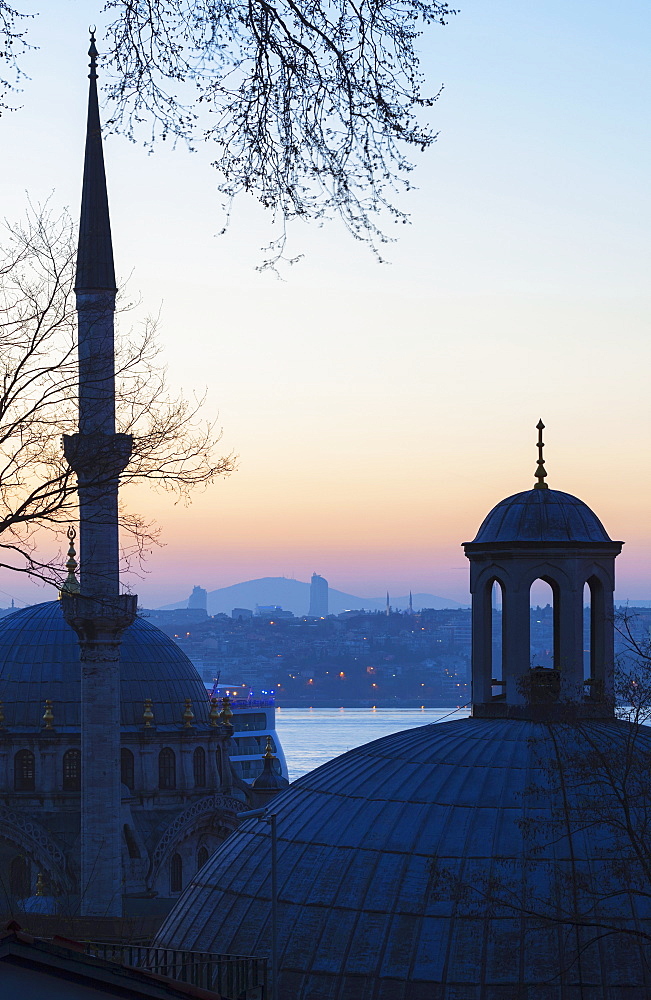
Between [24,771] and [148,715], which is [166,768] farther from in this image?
[24,771]

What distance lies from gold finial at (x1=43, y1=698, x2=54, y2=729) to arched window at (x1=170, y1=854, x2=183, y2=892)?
235 inches

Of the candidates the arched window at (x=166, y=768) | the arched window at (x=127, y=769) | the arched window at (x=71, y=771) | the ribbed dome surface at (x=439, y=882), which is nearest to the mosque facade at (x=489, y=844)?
the ribbed dome surface at (x=439, y=882)

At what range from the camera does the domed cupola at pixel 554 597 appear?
Answer: 22875 millimetres

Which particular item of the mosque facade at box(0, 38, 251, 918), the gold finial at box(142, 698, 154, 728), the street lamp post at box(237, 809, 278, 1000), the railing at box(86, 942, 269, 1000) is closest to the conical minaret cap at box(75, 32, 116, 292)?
the mosque facade at box(0, 38, 251, 918)

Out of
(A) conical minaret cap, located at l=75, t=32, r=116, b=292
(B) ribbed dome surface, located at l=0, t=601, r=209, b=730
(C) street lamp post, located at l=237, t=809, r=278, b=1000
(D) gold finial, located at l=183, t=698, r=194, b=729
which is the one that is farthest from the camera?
(D) gold finial, located at l=183, t=698, r=194, b=729

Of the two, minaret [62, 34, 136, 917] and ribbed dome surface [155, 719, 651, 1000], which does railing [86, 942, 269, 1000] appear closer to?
ribbed dome surface [155, 719, 651, 1000]

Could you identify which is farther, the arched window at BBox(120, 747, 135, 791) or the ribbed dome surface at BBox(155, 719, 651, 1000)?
the arched window at BBox(120, 747, 135, 791)

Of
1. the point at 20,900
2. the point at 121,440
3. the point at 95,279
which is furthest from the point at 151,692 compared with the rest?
the point at 121,440

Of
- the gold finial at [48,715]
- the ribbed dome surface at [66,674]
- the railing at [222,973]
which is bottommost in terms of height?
the railing at [222,973]

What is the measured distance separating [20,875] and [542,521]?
29908 millimetres

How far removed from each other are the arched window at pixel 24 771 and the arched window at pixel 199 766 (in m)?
5.98

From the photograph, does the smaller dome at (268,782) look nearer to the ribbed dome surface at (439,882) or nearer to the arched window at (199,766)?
the arched window at (199,766)

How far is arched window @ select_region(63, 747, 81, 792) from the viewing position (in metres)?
49.4

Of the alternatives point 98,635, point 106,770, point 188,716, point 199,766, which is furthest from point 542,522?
point 199,766
